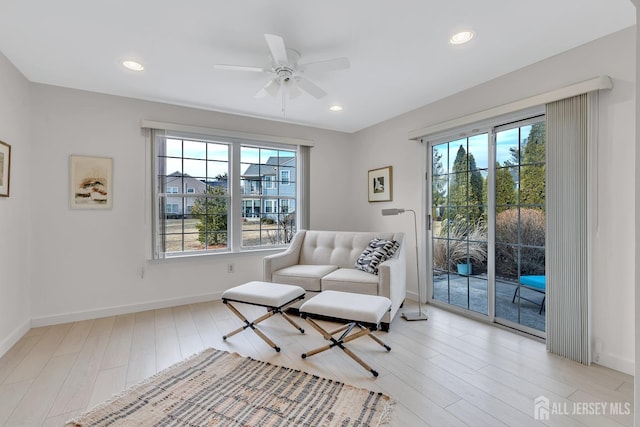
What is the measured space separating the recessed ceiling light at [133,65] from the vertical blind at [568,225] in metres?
3.53

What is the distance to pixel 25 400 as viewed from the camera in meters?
1.87

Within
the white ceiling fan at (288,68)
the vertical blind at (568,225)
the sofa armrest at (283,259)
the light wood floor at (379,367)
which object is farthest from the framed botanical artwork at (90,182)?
the vertical blind at (568,225)

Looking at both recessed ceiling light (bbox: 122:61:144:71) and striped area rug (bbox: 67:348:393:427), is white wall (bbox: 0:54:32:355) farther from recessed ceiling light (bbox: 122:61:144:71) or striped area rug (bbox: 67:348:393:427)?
striped area rug (bbox: 67:348:393:427)

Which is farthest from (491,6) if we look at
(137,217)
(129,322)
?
(129,322)

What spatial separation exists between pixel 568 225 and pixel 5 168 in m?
4.63

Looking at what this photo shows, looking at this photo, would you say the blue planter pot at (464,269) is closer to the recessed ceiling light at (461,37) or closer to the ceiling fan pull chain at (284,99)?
the recessed ceiling light at (461,37)

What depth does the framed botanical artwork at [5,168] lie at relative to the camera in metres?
2.45

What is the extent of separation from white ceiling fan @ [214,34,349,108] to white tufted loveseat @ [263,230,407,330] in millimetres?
1845

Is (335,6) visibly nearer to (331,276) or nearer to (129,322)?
(331,276)

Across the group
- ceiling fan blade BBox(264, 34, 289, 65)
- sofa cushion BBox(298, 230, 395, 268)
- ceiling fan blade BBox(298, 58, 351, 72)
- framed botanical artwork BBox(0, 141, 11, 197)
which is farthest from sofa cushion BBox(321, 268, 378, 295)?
framed botanical artwork BBox(0, 141, 11, 197)

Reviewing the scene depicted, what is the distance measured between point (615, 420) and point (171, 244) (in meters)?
4.15

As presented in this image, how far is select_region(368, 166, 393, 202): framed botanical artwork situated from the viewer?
420 cm

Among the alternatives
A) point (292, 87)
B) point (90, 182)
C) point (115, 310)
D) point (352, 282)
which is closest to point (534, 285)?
point (352, 282)

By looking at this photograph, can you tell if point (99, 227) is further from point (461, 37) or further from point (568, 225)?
point (568, 225)
